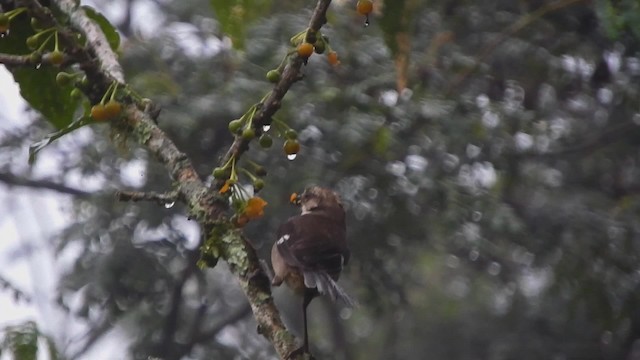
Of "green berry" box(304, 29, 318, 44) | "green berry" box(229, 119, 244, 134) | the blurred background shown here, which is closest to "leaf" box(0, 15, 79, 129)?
"green berry" box(229, 119, 244, 134)

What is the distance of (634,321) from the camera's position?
5.06m

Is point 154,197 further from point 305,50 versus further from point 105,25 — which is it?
point 105,25

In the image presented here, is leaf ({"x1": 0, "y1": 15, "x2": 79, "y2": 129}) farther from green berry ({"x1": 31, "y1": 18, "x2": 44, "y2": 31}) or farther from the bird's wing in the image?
the bird's wing

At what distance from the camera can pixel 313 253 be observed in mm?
2303

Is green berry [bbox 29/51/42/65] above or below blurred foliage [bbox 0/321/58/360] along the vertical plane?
above

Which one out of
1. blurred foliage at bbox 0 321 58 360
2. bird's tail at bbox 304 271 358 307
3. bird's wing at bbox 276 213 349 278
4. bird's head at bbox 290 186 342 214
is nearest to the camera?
blurred foliage at bbox 0 321 58 360

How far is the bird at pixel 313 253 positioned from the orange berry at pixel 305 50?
80cm

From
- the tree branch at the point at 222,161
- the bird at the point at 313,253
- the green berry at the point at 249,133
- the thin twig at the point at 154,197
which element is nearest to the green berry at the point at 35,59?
the tree branch at the point at 222,161

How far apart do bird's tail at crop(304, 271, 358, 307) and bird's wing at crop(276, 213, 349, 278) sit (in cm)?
2

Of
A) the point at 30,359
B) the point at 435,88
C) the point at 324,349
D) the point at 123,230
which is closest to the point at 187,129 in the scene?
the point at 123,230

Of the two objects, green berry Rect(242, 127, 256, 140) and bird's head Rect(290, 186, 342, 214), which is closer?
green berry Rect(242, 127, 256, 140)

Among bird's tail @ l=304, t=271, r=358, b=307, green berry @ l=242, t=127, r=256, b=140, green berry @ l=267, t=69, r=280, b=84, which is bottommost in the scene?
bird's tail @ l=304, t=271, r=358, b=307

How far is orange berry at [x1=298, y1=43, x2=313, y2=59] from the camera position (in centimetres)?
140

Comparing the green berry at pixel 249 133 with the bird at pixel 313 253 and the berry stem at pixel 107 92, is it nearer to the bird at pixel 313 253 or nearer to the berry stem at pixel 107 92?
the berry stem at pixel 107 92
